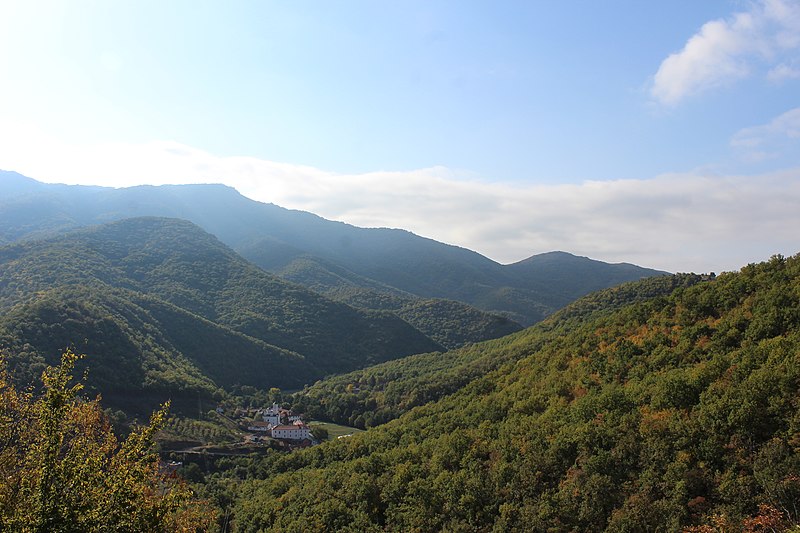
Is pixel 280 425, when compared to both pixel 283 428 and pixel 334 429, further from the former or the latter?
pixel 334 429

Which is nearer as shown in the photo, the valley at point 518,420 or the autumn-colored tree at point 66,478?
the autumn-colored tree at point 66,478

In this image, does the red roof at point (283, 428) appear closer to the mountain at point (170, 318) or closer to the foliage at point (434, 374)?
the foliage at point (434, 374)

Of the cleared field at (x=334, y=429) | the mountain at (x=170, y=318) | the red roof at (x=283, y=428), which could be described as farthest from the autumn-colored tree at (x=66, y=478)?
the cleared field at (x=334, y=429)

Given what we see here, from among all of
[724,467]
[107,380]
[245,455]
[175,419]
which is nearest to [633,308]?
[724,467]

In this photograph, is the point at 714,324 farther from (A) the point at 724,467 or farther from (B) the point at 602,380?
(A) the point at 724,467

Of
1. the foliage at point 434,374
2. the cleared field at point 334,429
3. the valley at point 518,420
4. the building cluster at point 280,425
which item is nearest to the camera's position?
the valley at point 518,420

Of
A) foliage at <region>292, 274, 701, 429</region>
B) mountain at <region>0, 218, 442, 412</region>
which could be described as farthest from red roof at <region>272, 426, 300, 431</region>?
mountain at <region>0, 218, 442, 412</region>
